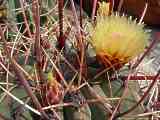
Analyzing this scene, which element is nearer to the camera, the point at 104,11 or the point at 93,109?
the point at 93,109

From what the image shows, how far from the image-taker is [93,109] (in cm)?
86

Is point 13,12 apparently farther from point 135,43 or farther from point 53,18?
point 135,43

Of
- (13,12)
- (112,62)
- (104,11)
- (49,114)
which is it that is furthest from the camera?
(13,12)

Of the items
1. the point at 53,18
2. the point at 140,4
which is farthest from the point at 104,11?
the point at 140,4

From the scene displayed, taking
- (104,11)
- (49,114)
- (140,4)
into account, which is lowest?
(140,4)

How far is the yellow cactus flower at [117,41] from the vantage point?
2.85 ft

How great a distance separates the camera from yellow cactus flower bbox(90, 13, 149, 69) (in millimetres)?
869

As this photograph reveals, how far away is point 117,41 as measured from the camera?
0.86 meters

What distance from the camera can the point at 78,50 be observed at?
0.95 meters

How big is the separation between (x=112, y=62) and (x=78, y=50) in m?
0.09

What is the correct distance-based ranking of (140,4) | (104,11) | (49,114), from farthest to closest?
1. (140,4)
2. (104,11)
3. (49,114)

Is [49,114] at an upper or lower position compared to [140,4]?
upper

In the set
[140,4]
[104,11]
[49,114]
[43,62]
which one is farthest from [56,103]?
[140,4]

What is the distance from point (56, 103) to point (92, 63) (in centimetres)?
17
